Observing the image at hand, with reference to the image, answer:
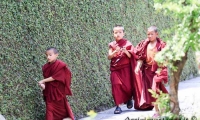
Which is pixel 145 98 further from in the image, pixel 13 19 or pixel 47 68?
pixel 13 19

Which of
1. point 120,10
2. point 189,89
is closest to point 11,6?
point 120,10

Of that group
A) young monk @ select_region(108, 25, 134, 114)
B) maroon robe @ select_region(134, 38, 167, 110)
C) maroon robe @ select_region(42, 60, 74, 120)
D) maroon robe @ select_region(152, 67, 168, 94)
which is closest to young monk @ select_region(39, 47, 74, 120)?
maroon robe @ select_region(42, 60, 74, 120)

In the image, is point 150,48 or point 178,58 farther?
point 150,48

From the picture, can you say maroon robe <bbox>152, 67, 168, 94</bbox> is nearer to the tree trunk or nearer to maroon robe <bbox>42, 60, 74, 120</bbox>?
maroon robe <bbox>42, 60, 74, 120</bbox>

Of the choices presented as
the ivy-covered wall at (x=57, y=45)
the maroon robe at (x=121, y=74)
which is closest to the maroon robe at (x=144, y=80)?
the maroon robe at (x=121, y=74)

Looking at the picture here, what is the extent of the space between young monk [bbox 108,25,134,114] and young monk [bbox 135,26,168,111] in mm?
252

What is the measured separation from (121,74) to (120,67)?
180mm

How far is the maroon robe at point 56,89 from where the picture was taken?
870cm

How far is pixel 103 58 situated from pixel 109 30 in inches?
30.9

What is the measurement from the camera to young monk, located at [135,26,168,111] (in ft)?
30.1

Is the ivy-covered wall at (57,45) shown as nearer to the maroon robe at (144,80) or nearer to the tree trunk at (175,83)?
the maroon robe at (144,80)

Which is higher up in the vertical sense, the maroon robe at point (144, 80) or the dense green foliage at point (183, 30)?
the dense green foliage at point (183, 30)

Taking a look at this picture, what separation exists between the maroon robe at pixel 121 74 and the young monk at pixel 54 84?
1.93m

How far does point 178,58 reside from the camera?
5.04 m
